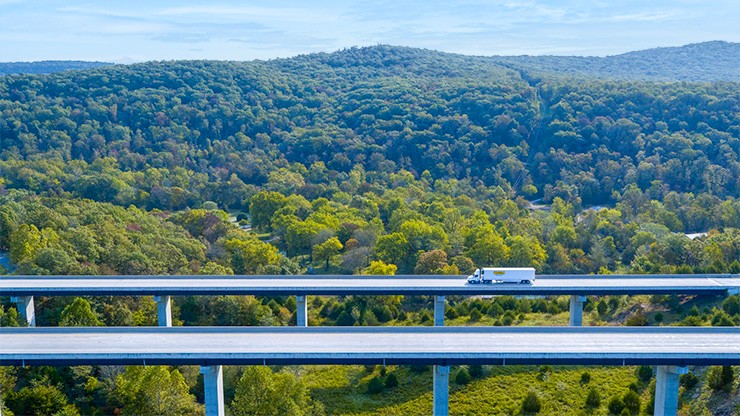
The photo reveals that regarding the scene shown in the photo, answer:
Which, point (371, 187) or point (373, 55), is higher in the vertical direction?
point (373, 55)

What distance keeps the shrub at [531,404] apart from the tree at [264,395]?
11726mm

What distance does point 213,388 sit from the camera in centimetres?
3072

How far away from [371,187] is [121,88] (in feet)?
217

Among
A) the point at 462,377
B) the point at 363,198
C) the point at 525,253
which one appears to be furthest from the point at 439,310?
the point at 363,198

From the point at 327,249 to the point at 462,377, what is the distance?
2512cm

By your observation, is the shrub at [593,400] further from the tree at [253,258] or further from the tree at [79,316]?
the tree at [253,258]

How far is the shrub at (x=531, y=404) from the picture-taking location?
33.7 m

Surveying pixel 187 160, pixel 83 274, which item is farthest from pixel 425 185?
pixel 83 274

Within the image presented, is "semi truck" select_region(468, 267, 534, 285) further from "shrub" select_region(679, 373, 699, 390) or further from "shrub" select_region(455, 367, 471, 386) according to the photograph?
"shrub" select_region(679, 373, 699, 390)

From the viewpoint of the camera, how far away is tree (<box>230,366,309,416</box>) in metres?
29.8

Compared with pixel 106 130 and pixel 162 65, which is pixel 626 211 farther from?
pixel 162 65

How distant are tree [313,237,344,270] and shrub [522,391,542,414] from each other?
96.1ft

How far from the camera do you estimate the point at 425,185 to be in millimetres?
95500

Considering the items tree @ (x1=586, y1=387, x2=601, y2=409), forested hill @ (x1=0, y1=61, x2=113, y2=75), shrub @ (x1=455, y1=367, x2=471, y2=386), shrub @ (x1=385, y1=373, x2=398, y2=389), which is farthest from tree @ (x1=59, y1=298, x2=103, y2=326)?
forested hill @ (x1=0, y1=61, x2=113, y2=75)
